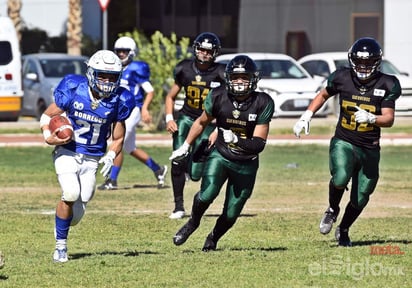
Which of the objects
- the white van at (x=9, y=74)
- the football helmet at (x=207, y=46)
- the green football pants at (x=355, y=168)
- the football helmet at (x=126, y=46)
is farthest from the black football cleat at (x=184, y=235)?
the white van at (x=9, y=74)

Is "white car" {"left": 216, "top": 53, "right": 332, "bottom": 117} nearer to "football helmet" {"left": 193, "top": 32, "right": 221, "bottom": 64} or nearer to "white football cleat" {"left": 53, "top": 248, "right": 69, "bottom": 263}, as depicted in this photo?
"football helmet" {"left": 193, "top": 32, "right": 221, "bottom": 64}

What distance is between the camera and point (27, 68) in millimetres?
29219

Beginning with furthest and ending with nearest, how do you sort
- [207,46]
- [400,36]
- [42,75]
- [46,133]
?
[400,36], [42,75], [207,46], [46,133]

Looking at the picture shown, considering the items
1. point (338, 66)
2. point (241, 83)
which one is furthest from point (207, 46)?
point (338, 66)

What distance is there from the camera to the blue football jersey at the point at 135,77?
614 inches

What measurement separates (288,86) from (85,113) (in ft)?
56.8

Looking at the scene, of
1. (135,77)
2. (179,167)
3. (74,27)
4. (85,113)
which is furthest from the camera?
(74,27)

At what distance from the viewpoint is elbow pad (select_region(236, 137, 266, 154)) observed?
10.1m

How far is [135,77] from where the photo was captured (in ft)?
51.3

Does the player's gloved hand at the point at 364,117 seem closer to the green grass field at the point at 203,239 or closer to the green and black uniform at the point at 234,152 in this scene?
the green and black uniform at the point at 234,152

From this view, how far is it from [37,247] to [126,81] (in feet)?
16.5

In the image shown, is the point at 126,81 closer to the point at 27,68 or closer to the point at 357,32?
the point at 27,68

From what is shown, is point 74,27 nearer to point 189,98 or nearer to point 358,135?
point 189,98

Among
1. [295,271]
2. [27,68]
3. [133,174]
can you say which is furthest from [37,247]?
[27,68]
